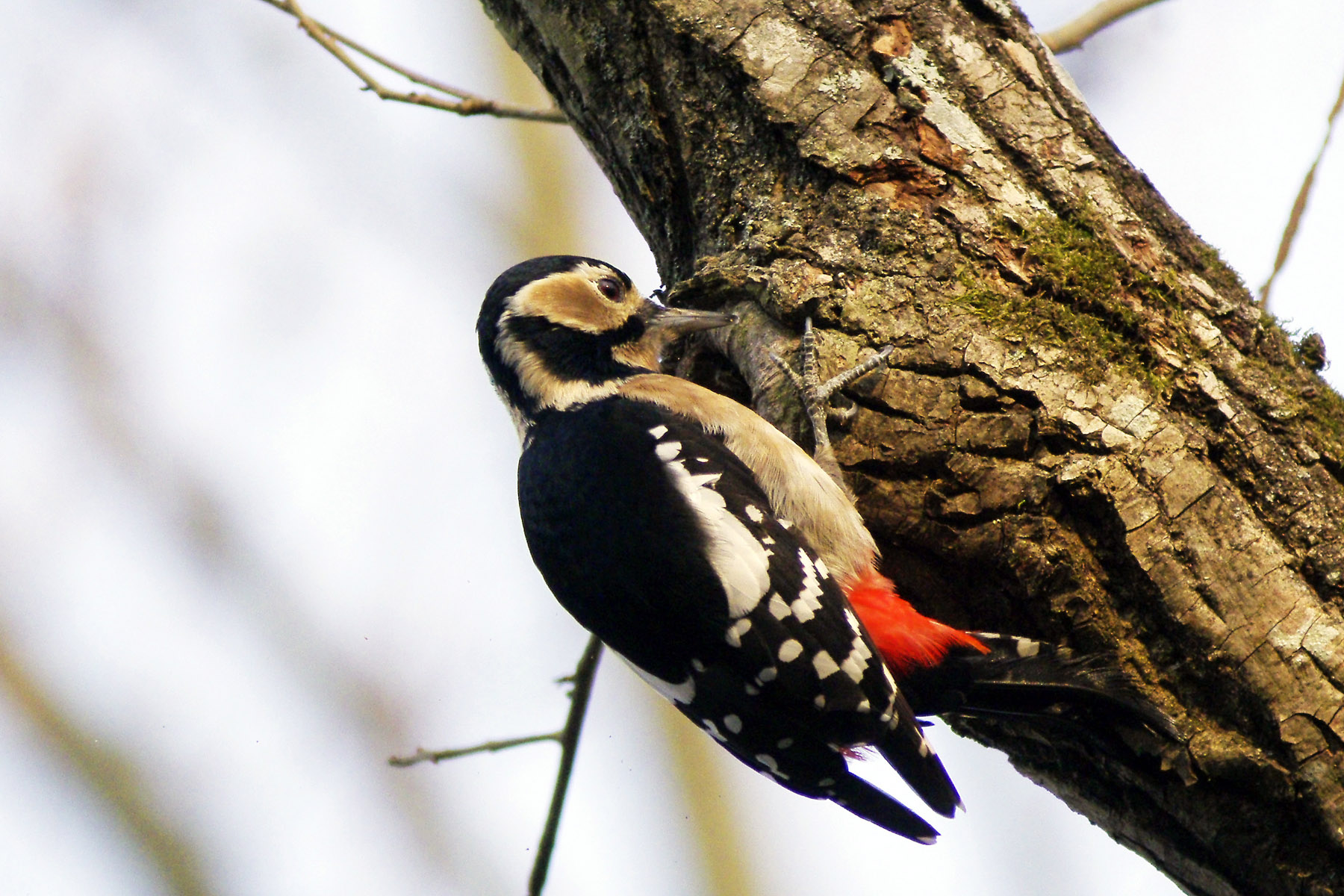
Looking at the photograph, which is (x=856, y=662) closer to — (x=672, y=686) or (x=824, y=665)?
(x=824, y=665)

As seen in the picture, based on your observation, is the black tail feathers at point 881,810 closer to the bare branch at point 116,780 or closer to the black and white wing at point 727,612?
the black and white wing at point 727,612

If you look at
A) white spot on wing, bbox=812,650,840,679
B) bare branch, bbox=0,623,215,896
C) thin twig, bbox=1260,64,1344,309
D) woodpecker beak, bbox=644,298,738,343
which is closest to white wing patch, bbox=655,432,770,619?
white spot on wing, bbox=812,650,840,679

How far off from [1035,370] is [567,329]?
148cm

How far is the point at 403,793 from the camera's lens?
6992 millimetres

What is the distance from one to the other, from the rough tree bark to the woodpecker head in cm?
26

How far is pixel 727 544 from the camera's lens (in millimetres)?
2840

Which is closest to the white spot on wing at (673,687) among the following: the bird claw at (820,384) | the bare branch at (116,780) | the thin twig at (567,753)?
the thin twig at (567,753)

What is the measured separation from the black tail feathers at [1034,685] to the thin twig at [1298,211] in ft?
4.41

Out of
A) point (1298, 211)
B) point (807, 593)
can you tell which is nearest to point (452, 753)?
point (807, 593)

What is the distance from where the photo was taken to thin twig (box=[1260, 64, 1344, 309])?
10.4 ft

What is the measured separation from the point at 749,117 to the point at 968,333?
0.91 meters

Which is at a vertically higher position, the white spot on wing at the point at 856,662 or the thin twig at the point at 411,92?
the thin twig at the point at 411,92

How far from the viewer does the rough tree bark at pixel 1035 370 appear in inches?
94.0

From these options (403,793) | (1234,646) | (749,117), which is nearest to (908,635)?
(1234,646)
